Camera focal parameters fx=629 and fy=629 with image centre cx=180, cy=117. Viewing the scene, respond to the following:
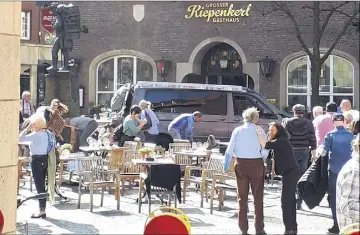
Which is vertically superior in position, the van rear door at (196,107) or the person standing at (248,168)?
the van rear door at (196,107)

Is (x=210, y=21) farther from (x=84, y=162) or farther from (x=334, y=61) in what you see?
(x=84, y=162)

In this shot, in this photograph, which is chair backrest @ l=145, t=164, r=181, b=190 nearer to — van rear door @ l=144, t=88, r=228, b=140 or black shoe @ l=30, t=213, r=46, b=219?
black shoe @ l=30, t=213, r=46, b=219

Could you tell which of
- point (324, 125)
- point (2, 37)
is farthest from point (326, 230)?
point (2, 37)

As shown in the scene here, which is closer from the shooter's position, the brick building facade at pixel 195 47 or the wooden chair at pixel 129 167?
the wooden chair at pixel 129 167

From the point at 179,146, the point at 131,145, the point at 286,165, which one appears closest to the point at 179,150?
the point at 179,146

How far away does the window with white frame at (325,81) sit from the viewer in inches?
950

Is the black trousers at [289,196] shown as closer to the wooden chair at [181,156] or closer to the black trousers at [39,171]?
the black trousers at [39,171]

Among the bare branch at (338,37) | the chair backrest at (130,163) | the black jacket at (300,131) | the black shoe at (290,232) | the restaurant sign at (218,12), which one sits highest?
the restaurant sign at (218,12)

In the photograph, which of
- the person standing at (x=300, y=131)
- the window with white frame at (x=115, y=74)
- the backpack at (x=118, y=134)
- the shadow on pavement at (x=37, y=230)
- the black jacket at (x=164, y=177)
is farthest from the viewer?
the window with white frame at (x=115, y=74)

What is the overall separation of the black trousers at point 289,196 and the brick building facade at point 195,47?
16056 millimetres

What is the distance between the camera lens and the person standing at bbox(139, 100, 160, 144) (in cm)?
1504

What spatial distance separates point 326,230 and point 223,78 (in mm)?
17683

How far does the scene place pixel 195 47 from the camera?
25.6 meters

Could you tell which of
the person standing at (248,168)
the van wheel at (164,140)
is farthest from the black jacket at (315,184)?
the van wheel at (164,140)
